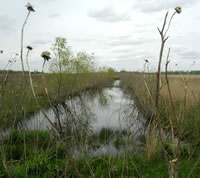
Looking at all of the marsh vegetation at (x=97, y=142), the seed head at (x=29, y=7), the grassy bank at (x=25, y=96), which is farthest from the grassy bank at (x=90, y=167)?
the seed head at (x=29, y=7)

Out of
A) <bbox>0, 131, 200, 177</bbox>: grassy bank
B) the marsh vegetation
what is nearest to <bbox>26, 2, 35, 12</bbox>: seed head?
the marsh vegetation

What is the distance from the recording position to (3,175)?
2363 millimetres

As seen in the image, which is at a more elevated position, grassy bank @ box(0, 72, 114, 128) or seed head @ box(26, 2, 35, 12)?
seed head @ box(26, 2, 35, 12)

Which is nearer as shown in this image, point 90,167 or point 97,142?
point 90,167

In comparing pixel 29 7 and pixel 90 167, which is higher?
pixel 29 7

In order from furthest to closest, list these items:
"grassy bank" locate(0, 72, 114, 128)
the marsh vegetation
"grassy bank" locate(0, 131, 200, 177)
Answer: "grassy bank" locate(0, 131, 200, 177) → "grassy bank" locate(0, 72, 114, 128) → the marsh vegetation

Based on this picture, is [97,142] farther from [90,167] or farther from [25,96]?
[25,96]

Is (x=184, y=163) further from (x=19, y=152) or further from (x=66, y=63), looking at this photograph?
(x=66, y=63)

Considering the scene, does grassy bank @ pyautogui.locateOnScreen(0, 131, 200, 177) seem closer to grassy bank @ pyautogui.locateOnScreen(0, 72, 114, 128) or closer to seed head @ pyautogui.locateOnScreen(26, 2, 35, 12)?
grassy bank @ pyautogui.locateOnScreen(0, 72, 114, 128)

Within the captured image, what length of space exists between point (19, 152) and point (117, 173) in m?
2.25

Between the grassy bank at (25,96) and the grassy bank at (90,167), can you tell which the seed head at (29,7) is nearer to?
the grassy bank at (25,96)

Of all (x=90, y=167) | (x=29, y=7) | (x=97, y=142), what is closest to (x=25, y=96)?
(x=90, y=167)

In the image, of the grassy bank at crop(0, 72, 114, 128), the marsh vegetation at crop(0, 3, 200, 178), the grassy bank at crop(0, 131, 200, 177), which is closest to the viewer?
the marsh vegetation at crop(0, 3, 200, 178)

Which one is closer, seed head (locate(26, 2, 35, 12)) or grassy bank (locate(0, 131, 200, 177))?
seed head (locate(26, 2, 35, 12))
